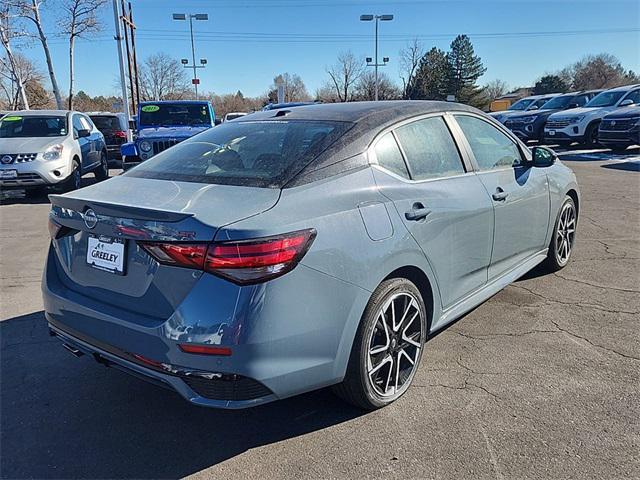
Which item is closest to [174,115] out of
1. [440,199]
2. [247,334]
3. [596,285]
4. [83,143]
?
[83,143]

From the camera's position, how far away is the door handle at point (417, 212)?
2767 mm

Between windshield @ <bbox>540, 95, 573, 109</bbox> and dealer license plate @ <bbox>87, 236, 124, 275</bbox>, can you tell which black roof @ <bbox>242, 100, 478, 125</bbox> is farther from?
windshield @ <bbox>540, 95, 573, 109</bbox>

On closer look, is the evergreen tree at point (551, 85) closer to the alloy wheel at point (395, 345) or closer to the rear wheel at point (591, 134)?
the rear wheel at point (591, 134)

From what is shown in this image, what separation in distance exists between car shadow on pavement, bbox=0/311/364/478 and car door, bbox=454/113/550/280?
1802 millimetres

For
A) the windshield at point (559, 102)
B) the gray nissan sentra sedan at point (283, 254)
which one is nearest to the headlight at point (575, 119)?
A: the windshield at point (559, 102)

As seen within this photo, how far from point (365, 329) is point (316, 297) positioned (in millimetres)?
430

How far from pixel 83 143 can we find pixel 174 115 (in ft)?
6.99

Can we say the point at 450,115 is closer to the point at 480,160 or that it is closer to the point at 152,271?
the point at 480,160

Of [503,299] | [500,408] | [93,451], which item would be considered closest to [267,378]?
[93,451]

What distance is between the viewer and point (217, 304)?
2.06 meters

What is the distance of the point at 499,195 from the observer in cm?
362

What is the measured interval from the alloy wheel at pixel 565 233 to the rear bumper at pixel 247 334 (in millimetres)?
3136

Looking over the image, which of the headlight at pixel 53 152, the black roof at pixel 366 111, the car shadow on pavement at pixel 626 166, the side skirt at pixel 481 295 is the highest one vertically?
the black roof at pixel 366 111

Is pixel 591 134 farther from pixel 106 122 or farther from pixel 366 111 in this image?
pixel 106 122
